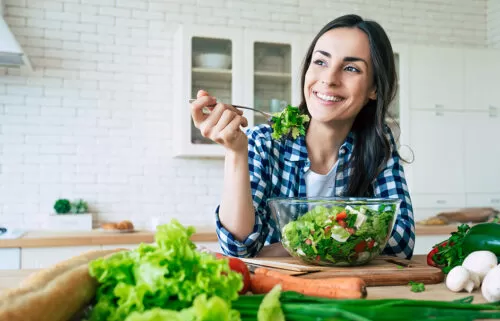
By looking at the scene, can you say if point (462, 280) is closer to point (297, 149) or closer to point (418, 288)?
point (418, 288)

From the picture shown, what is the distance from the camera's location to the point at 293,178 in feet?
6.18

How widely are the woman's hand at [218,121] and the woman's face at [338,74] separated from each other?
1.45 ft

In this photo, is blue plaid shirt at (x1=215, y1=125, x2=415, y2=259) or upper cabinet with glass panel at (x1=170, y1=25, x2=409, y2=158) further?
upper cabinet with glass panel at (x1=170, y1=25, x2=409, y2=158)

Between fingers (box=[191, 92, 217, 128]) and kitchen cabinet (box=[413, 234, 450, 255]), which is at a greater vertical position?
fingers (box=[191, 92, 217, 128])

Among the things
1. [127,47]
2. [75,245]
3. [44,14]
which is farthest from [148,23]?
[75,245]

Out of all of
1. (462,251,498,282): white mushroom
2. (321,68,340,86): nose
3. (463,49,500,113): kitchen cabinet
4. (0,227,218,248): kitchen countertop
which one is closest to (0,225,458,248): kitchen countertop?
(0,227,218,248): kitchen countertop

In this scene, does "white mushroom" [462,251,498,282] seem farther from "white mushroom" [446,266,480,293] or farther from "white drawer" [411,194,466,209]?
"white drawer" [411,194,466,209]

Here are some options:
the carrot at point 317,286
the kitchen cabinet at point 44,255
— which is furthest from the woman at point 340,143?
the kitchen cabinet at point 44,255

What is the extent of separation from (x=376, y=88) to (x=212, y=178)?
2.33 meters

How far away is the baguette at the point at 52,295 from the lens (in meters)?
0.65

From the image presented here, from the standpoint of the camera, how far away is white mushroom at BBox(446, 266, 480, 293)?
3.71 feet

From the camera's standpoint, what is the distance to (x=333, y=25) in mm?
1919

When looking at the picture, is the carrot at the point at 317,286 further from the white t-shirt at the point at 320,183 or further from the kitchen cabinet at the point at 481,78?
the kitchen cabinet at the point at 481,78

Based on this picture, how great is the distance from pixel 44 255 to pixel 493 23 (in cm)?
420
